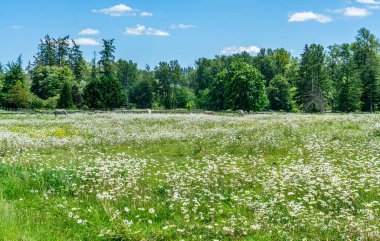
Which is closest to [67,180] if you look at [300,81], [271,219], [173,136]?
[271,219]

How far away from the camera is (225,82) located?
8062cm

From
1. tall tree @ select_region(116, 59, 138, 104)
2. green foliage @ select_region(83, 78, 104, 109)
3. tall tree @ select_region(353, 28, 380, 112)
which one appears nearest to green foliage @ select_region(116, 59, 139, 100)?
tall tree @ select_region(116, 59, 138, 104)

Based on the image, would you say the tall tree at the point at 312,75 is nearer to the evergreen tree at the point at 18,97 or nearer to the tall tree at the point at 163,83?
the tall tree at the point at 163,83

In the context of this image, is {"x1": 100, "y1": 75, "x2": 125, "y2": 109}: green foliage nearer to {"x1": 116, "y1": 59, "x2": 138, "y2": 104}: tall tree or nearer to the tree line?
the tree line

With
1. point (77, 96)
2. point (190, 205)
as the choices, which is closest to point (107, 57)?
point (77, 96)

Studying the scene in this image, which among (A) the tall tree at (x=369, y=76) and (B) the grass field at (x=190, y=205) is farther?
(A) the tall tree at (x=369, y=76)

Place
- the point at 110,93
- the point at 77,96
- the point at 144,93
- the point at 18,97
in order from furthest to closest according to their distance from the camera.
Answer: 1. the point at 144,93
2. the point at 77,96
3. the point at 18,97
4. the point at 110,93

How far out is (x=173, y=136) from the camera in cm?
2212

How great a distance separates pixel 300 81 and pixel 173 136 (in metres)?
73.7

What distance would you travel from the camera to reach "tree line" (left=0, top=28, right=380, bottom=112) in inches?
2955

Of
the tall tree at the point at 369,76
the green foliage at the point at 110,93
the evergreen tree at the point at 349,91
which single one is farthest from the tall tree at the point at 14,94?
the tall tree at the point at 369,76

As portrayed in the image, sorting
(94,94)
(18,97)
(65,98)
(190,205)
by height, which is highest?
(94,94)

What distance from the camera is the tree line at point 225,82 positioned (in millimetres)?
75062

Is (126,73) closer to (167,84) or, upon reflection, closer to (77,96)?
(167,84)
